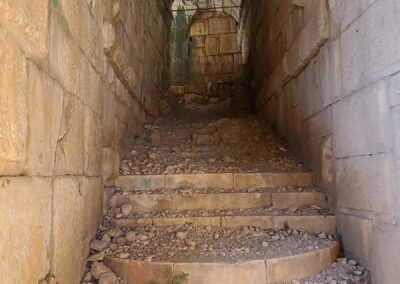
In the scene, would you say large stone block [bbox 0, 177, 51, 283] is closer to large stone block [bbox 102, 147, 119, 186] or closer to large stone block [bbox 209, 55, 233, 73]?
large stone block [bbox 102, 147, 119, 186]

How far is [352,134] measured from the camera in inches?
97.4

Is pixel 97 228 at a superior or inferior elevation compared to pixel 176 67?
inferior

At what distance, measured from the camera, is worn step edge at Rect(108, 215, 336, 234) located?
2.83 meters

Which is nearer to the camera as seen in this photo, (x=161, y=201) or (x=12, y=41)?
(x=12, y=41)

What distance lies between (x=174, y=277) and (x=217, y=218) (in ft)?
2.57

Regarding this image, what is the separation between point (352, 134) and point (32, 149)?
2038 millimetres

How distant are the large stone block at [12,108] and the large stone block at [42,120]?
0.07 meters

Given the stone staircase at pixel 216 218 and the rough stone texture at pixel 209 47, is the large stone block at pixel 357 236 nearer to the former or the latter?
the stone staircase at pixel 216 218

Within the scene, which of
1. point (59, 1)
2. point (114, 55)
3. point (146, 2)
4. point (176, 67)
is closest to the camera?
point (59, 1)

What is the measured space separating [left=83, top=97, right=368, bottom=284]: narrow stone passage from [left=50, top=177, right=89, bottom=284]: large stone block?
0.66ft

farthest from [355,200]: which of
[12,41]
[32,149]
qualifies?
[12,41]

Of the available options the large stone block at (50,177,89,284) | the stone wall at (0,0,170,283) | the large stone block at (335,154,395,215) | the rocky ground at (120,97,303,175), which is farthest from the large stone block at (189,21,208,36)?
the large stone block at (50,177,89,284)

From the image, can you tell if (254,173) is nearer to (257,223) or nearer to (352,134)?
(257,223)

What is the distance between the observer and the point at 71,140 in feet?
6.50
